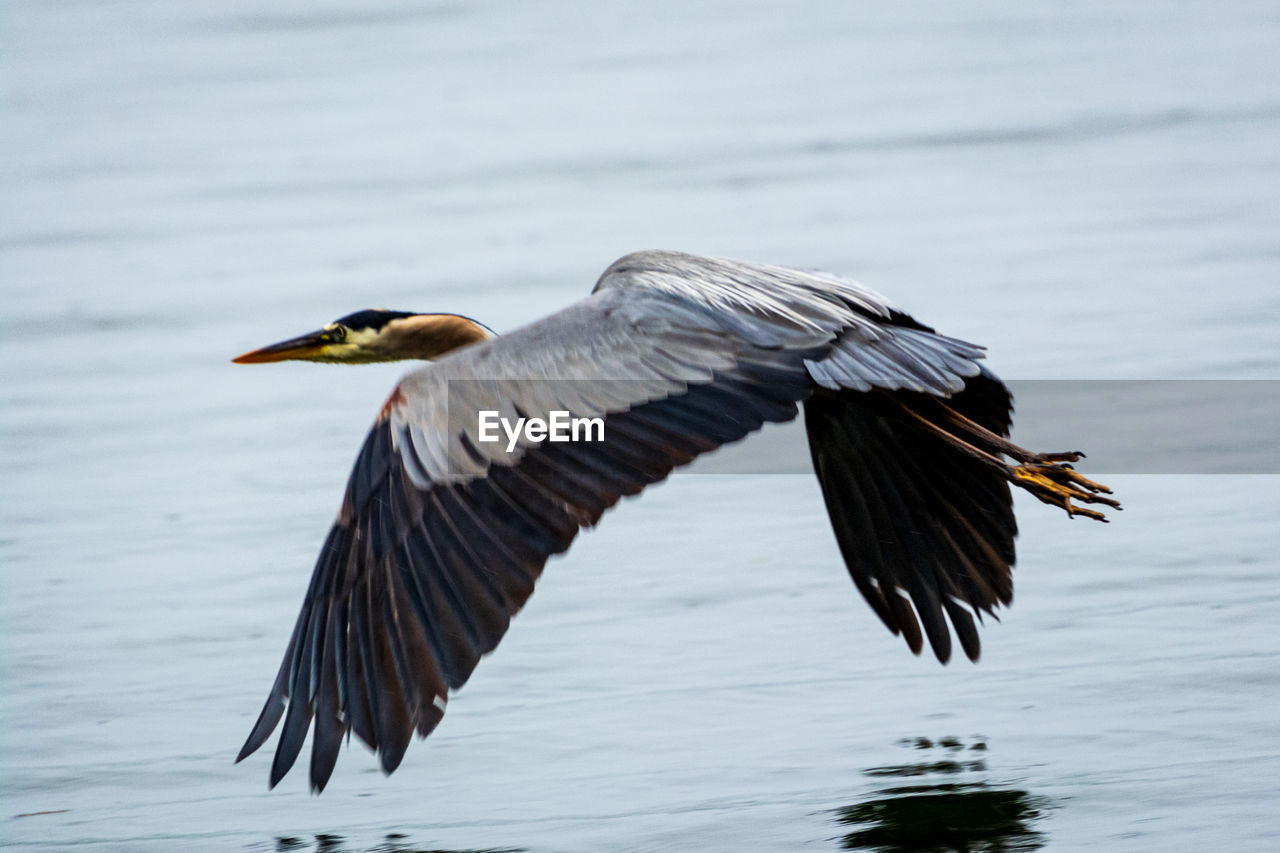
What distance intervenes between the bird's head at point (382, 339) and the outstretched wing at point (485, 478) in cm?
122

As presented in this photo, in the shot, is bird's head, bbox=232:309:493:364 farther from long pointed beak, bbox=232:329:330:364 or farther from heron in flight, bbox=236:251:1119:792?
heron in flight, bbox=236:251:1119:792

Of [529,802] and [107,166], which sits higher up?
[107,166]

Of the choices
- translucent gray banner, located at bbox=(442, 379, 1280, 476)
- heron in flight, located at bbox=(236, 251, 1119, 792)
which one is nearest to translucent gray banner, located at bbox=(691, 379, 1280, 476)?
translucent gray banner, located at bbox=(442, 379, 1280, 476)

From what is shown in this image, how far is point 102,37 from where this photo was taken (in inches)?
687

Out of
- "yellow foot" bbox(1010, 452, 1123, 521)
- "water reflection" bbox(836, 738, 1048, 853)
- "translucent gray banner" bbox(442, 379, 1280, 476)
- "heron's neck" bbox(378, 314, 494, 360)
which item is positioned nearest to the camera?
"water reflection" bbox(836, 738, 1048, 853)

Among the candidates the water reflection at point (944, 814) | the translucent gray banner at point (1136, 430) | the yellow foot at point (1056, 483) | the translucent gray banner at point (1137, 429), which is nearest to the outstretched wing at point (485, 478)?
Answer: the yellow foot at point (1056, 483)

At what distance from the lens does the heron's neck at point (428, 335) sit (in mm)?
6766

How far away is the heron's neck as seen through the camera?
677cm

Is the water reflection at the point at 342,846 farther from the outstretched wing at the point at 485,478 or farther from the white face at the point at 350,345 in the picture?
the white face at the point at 350,345

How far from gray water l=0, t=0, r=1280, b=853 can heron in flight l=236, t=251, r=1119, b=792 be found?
363 mm

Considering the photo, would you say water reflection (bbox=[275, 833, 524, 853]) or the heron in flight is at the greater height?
the heron in flight

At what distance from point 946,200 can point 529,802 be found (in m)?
6.49

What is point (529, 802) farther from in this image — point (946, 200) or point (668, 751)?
point (946, 200)

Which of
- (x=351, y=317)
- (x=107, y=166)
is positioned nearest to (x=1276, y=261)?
(x=351, y=317)
